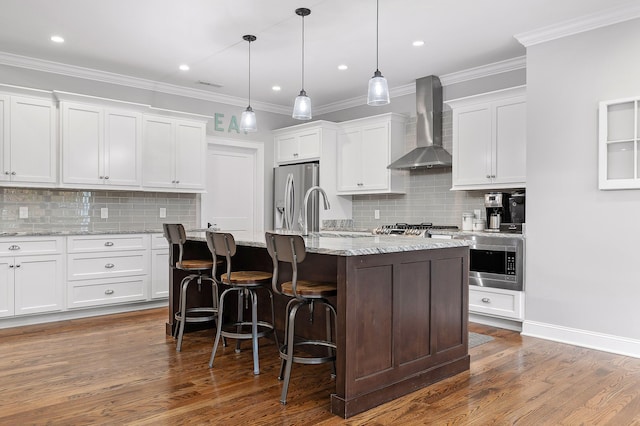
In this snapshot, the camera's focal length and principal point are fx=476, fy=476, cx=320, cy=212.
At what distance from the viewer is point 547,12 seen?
382 centimetres

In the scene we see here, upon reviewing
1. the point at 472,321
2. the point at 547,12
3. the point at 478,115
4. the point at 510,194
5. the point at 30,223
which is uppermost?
the point at 547,12

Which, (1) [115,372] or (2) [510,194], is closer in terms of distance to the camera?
(1) [115,372]

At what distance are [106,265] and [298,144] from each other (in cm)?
300

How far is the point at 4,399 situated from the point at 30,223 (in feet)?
9.43

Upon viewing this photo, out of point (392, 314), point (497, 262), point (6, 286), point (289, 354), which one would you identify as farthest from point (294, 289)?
point (6, 286)

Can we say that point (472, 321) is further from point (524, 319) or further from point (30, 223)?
point (30, 223)

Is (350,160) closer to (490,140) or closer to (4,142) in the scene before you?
(490,140)

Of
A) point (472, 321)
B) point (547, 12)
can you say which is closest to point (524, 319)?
point (472, 321)

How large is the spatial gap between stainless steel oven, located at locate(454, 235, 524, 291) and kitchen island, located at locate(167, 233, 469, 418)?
53.9 inches

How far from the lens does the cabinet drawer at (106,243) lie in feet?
16.2

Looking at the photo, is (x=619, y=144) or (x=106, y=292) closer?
(x=619, y=144)

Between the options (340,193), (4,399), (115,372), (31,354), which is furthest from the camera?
(340,193)

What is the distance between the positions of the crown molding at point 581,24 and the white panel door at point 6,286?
5190mm

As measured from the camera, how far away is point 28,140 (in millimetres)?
4789
